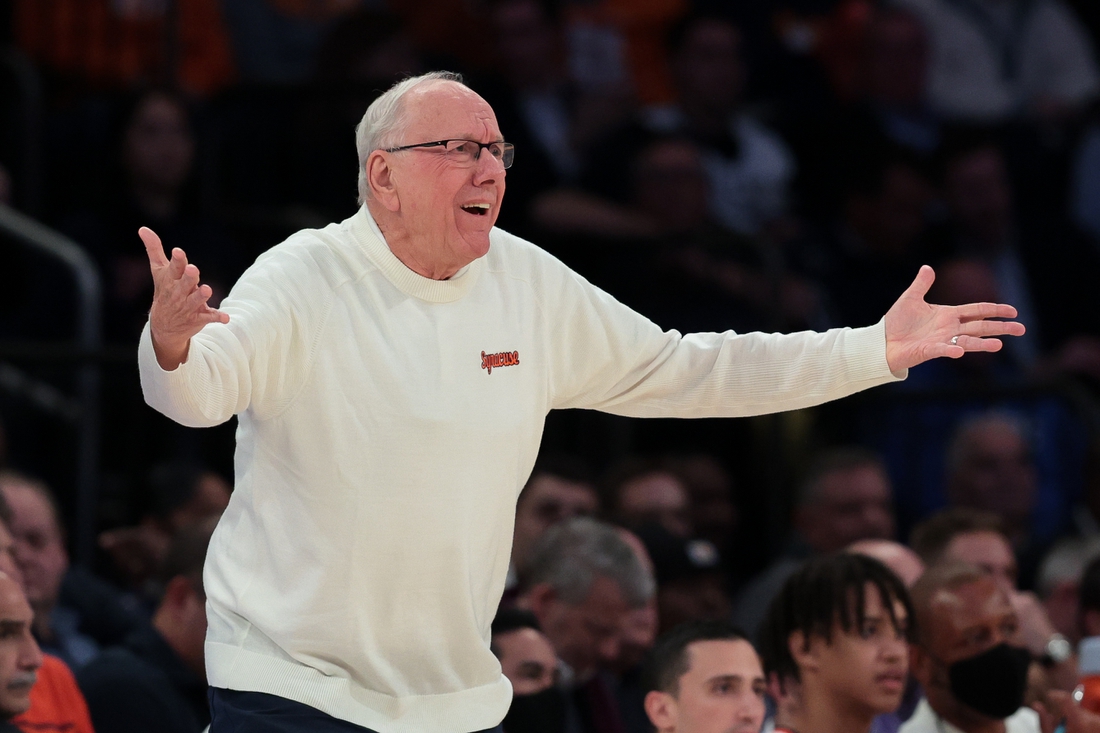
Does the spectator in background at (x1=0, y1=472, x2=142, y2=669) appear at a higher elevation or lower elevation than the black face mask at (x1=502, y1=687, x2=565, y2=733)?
higher

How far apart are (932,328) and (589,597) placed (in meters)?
2.08

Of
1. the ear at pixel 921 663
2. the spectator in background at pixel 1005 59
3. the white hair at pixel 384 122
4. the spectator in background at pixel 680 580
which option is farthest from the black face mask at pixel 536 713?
the spectator in background at pixel 1005 59

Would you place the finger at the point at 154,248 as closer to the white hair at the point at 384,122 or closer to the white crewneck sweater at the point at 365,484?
the white crewneck sweater at the point at 365,484

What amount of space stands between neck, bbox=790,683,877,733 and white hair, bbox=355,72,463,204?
185 centimetres

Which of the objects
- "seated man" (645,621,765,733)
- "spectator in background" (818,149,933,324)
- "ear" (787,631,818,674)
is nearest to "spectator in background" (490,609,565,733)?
"seated man" (645,621,765,733)

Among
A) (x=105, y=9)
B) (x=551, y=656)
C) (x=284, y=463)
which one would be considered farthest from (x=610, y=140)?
(x=284, y=463)

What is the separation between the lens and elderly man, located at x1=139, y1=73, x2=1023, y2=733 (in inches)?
118

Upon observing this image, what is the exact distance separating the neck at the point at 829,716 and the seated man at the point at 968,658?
33cm

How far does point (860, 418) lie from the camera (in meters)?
7.84

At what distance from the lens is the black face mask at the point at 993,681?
15.1 feet

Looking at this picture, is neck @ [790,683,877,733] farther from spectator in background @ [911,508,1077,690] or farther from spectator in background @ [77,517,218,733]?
spectator in background @ [77,517,218,733]

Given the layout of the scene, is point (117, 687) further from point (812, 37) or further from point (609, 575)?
point (812, 37)

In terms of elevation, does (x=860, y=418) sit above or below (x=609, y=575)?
above

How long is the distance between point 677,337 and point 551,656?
4.67 ft
